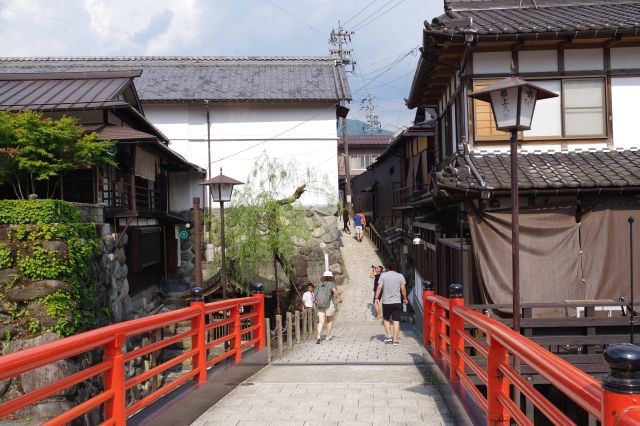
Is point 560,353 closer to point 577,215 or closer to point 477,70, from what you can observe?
point 577,215

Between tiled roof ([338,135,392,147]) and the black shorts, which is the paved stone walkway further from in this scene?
tiled roof ([338,135,392,147])

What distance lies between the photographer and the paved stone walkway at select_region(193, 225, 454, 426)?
21.0 ft

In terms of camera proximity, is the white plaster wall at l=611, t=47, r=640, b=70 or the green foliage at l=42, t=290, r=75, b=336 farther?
the white plaster wall at l=611, t=47, r=640, b=70

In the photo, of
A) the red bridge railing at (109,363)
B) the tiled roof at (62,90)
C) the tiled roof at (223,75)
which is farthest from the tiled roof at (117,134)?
the tiled roof at (223,75)

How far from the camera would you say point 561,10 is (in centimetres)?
1410

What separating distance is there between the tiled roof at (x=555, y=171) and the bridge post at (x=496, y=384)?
245 inches

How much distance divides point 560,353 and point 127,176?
13907 millimetres

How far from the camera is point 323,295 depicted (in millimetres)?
14477

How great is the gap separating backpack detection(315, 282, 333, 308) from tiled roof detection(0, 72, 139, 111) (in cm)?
682

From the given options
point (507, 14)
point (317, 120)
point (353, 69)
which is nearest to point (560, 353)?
point (507, 14)

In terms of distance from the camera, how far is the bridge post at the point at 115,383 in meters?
4.47

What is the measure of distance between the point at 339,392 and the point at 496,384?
3.38 metres

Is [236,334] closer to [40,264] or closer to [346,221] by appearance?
[40,264]

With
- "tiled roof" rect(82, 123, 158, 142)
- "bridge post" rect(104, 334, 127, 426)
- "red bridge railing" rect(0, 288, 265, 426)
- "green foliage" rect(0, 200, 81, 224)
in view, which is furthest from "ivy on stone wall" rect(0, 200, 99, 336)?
"bridge post" rect(104, 334, 127, 426)
